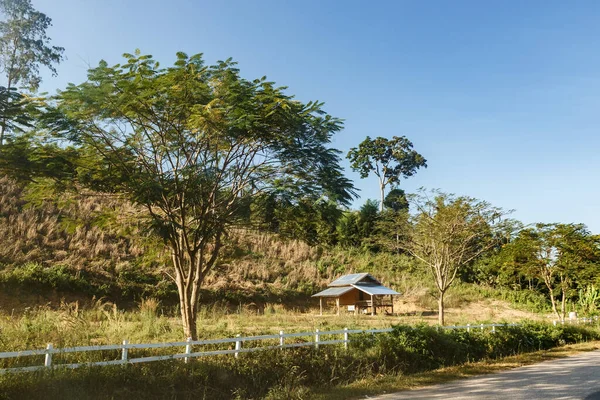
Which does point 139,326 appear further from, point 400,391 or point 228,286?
point 228,286

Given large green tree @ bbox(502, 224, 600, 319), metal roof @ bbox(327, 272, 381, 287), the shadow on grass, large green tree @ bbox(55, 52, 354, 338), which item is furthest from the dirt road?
metal roof @ bbox(327, 272, 381, 287)

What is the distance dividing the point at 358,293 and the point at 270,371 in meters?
30.6

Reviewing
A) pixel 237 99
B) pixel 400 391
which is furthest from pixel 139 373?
pixel 237 99

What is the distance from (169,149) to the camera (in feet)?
44.3

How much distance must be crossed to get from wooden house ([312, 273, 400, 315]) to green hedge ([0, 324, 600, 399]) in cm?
1898

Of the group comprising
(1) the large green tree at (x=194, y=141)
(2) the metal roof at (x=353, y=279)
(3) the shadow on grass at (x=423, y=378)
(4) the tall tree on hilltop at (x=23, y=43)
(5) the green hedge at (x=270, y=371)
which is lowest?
(3) the shadow on grass at (x=423, y=378)

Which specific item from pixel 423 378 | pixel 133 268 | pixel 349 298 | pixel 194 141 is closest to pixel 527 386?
pixel 423 378

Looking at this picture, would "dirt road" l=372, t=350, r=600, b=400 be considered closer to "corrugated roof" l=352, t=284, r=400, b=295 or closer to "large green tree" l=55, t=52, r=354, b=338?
"large green tree" l=55, t=52, r=354, b=338

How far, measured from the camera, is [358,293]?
136ft

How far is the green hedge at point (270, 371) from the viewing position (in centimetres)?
862

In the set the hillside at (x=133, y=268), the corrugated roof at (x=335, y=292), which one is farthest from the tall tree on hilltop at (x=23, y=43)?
the corrugated roof at (x=335, y=292)

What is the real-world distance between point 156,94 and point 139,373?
248 inches

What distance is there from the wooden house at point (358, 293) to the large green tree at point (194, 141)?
24325 millimetres

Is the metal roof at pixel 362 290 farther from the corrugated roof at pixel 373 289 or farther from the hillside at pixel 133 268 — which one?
the hillside at pixel 133 268
